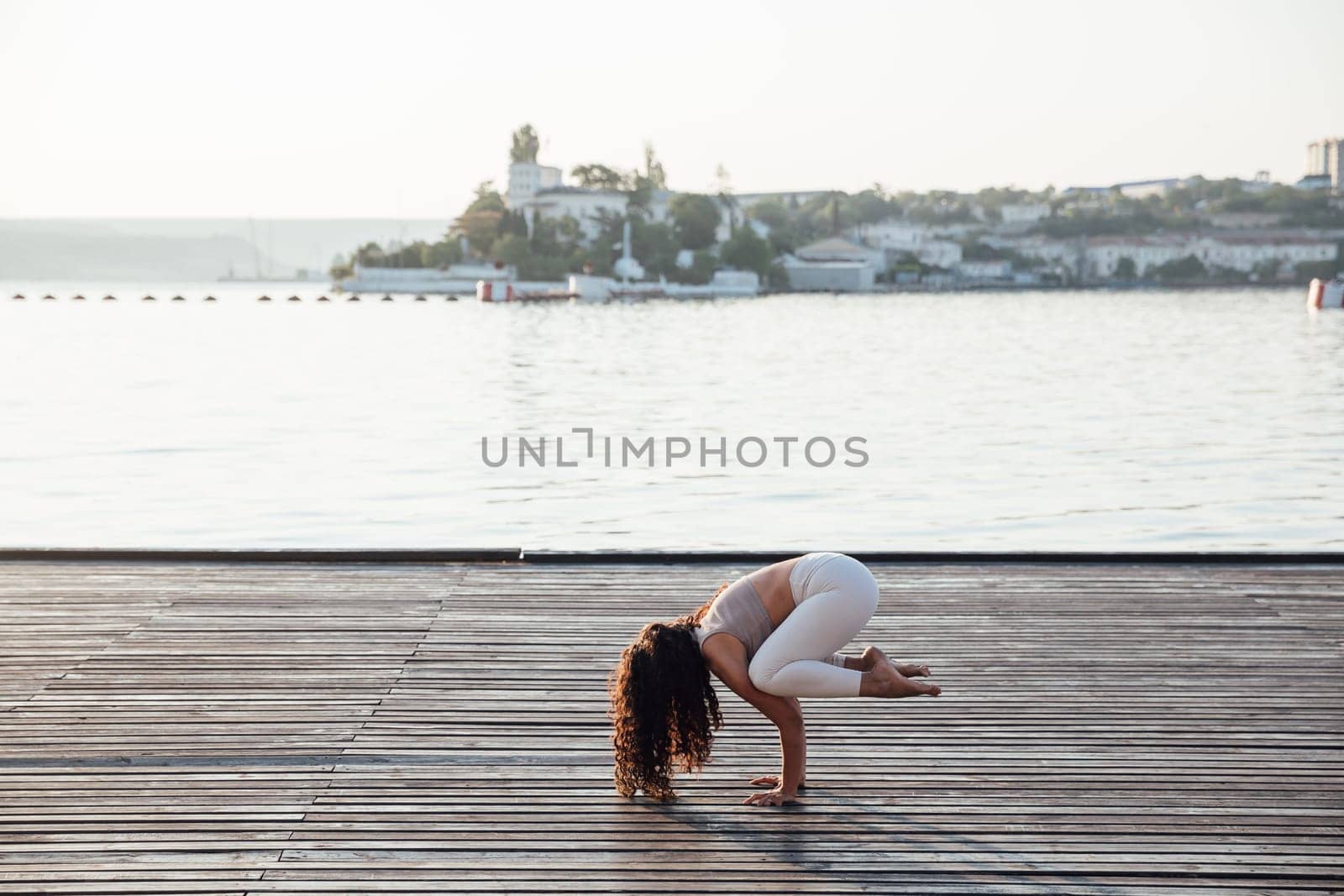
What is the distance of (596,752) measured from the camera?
4074 millimetres

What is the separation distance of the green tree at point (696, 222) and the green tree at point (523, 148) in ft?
67.0

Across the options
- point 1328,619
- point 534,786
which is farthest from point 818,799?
point 1328,619

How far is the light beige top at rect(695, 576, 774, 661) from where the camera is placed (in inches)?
144

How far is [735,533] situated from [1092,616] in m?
6.37

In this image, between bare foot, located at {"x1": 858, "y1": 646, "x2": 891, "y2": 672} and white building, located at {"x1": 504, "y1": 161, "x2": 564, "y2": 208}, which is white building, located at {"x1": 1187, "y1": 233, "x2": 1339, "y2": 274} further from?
bare foot, located at {"x1": 858, "y1": 646, "x2": 891, "y2": 672}

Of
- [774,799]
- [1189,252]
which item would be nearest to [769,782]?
[774,799]

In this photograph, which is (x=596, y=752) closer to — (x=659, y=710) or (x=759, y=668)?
(x=659, y=710)

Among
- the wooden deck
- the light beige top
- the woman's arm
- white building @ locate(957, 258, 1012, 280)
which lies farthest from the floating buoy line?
the woman's arm

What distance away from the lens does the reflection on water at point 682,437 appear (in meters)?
12.5

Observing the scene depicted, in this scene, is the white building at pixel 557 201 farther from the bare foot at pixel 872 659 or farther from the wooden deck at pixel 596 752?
the bare foot at pixel 872 659

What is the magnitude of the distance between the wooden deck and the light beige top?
17.6 inches

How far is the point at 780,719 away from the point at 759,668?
163 millimetres

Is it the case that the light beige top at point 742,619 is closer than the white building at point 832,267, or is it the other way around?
the light beige top at point 742,619

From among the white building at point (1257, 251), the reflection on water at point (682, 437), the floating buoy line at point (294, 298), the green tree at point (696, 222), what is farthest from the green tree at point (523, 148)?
the reflection on water at point (682, 437)
